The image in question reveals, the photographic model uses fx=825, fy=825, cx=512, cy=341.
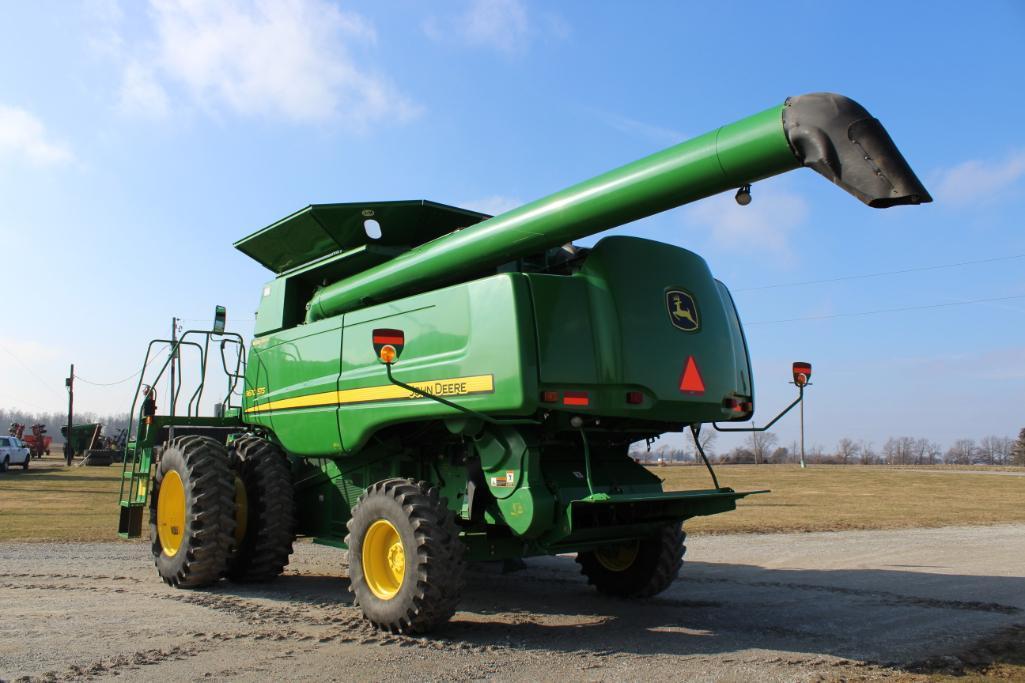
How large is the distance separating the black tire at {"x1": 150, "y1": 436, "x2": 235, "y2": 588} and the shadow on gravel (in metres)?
0.34

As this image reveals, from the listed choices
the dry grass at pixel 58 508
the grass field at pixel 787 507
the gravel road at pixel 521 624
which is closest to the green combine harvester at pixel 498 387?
the gravel road at pixel 521 624

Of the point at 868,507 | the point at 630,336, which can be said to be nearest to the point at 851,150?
the point at 630,336

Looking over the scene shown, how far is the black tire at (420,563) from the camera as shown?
609 cm

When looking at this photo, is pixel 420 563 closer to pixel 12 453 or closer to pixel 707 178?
pixel 707 178

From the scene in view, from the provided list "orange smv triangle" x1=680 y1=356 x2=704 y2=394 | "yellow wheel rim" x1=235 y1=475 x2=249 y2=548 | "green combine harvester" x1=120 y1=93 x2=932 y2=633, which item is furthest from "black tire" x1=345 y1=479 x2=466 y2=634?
"yellow wheel rim" x1=235 y1=475 x2=249 y2=548

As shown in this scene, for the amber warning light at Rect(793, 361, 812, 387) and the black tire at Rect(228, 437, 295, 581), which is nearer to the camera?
the amber warning light at Rect(793, 361, 812, 387)

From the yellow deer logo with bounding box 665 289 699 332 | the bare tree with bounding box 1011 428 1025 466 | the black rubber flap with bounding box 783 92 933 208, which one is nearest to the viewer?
the black rubber flap with bounding box 783 92 933 208

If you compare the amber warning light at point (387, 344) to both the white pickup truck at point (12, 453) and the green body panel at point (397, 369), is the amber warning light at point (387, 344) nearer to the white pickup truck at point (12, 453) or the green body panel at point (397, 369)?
the green body panel at point (397, 369)

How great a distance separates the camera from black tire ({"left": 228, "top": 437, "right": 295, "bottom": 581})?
28.1 ft

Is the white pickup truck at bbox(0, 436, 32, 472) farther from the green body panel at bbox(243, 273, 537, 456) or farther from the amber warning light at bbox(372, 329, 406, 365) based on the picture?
Answer: the amber warning light at bbox(372, 329, 406, 365)

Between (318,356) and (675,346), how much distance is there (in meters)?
3.65

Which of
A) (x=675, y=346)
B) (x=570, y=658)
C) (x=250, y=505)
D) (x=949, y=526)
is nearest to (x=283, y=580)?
(x=250, y=505)

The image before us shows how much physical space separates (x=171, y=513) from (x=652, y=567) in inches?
204

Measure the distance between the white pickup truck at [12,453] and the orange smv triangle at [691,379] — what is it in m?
36.3
